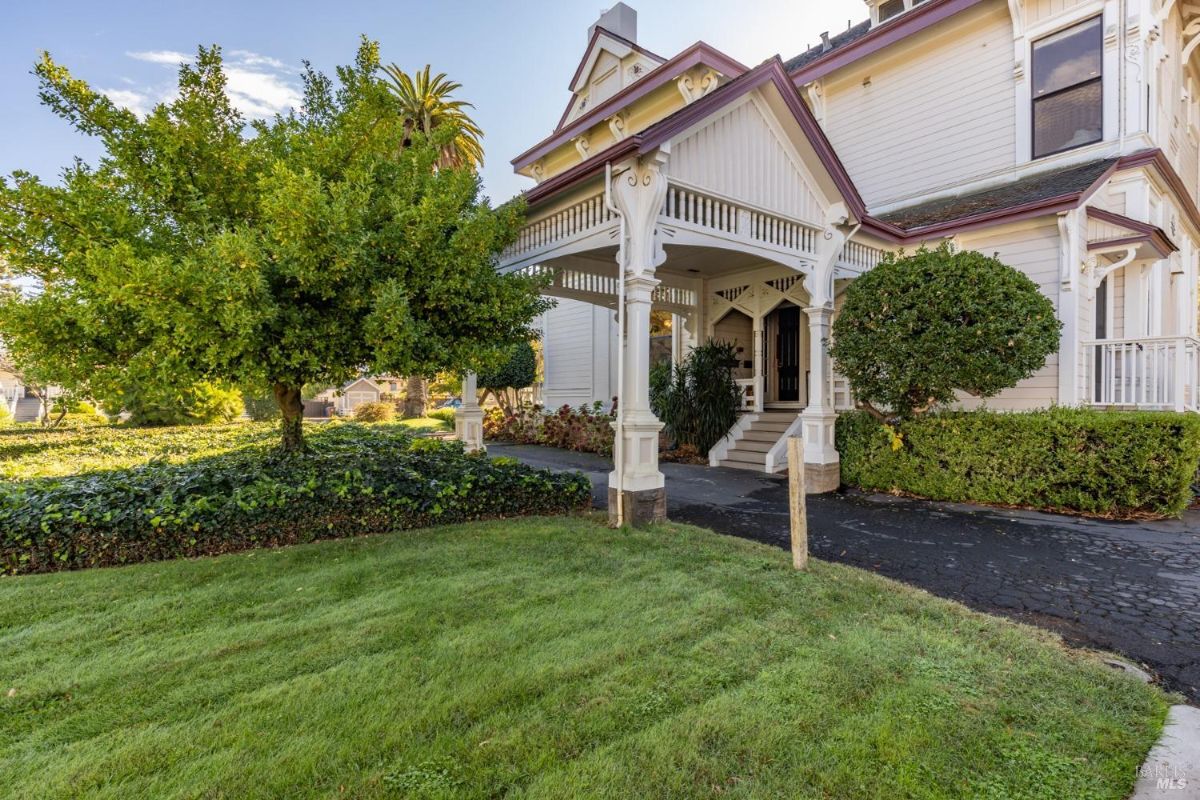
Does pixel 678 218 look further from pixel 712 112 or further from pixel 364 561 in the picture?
pixel 364 561

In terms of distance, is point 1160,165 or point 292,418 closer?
point 292,418

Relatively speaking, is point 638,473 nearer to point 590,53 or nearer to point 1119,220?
point 1119,220

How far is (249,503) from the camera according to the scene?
470 cm

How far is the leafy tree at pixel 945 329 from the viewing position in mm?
6598

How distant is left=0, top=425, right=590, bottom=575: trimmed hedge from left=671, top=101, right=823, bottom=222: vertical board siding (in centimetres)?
377

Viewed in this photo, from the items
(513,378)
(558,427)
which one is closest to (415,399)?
(513,378)

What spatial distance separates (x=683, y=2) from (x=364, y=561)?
34.4ft

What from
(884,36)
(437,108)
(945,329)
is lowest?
(945,329)

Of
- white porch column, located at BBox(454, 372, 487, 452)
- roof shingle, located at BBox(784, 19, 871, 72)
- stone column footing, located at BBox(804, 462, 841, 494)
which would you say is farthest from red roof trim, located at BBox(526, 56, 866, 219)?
roof shingle, located at BBox(784, 19, 871, 72)

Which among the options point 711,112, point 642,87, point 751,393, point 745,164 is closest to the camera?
point 711,112

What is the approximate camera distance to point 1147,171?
8.73 meters

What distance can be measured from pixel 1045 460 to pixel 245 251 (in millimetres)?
8449

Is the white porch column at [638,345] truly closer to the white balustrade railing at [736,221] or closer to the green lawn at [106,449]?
the white balustrade railing at [736,221]

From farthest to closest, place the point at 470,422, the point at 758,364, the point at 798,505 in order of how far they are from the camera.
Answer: the point at 758,364 → the point at 470,422 → the point at 798,505
